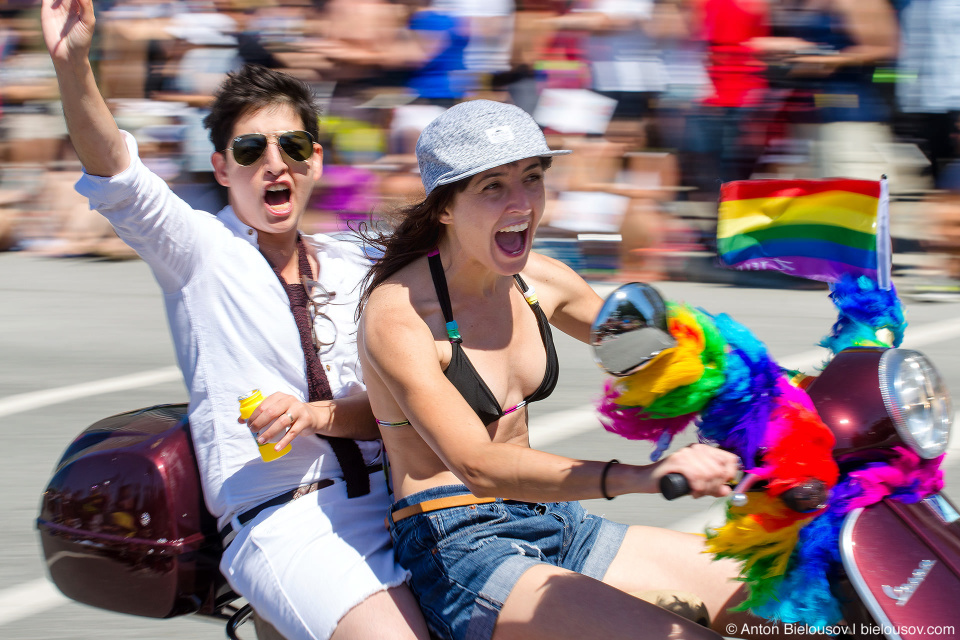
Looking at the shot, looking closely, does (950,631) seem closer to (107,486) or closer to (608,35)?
(107,486)

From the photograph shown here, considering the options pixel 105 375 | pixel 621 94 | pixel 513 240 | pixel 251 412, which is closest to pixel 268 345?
pixel 251 412

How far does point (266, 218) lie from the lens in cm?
309

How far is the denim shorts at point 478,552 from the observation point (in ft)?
7.72

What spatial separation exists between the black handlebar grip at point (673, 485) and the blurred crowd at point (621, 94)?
5.88 m

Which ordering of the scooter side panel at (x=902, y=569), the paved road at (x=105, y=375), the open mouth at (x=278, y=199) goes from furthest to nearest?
the paved road at (x=105, y=375) → the open mouth at (x=278, y=199) → the scooter side panel at (x=902, y=569)

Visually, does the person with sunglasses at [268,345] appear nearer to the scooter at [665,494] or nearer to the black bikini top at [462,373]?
the scooter at [665,494]

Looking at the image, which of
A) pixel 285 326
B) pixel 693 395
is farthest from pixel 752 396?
pixel 285 326

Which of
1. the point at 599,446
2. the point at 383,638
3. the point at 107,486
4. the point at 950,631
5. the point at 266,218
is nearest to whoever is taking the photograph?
the point at 950,631

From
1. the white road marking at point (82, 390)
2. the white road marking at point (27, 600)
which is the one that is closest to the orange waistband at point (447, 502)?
the white road marking at point (27, 600)

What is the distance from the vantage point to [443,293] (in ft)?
8.68

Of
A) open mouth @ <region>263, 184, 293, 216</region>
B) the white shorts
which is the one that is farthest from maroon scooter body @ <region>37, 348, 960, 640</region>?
open mouth @ <region>263, 184, 293, 216</region>

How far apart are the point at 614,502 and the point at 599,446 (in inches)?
18.5

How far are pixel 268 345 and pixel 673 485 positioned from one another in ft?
4.25

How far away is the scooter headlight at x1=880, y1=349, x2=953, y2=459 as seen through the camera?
2080 millimetres
